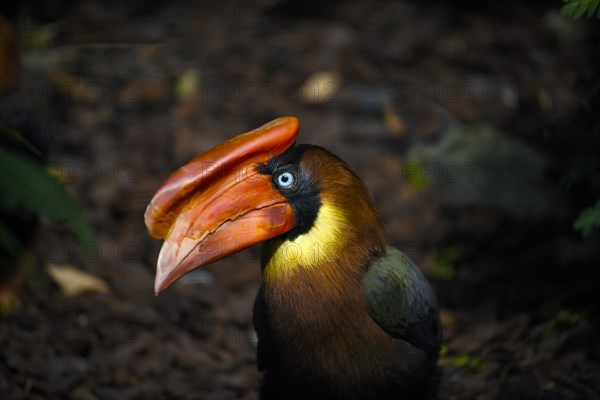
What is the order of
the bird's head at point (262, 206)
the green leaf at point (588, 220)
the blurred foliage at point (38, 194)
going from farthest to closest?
the green leaf at point (588, 220) → the bird's head at point (262, 206) → the blurred foliage at point (38, 194)

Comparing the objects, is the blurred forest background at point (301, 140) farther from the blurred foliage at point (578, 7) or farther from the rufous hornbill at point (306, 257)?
the rufous hornbill at point (306, 257)

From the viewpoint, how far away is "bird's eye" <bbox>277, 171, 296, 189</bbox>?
334 cm

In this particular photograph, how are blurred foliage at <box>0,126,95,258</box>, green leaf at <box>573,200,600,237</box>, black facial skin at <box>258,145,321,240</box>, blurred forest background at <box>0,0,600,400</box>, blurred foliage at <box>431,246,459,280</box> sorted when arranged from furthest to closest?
blurred foliage at <box>431,246,459,280</box>, blurred forest background at <box>0,0,600,400</box>, green leaf at <box>573,200,600,237</box>, black facial skin at <box>258,145,321,240</box>, blurred foliage at <box>0,126,95,258</box>

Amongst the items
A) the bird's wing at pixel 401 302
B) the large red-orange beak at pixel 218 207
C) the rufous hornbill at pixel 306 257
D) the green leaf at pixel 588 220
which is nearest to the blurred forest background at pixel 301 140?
the green leaf at pixel 588 220

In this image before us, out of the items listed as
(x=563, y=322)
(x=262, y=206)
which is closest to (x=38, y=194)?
(x=262, y=206)

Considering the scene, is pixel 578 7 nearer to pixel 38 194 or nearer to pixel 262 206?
pixel 262 206

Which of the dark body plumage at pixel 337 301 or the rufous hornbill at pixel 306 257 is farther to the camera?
the dark body plumage at pixel 337 301

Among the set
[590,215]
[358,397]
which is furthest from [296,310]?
[590,215]

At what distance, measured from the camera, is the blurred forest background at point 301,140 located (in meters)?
4.50

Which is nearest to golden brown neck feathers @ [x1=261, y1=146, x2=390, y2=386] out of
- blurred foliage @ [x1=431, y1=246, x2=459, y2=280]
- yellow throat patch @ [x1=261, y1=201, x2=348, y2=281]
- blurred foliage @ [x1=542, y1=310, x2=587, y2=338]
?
yellow throat patch @ [x1=261, y1=201, x2=348, y2=281]

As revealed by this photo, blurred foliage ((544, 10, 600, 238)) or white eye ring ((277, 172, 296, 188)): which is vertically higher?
blurred foliage ((544, 10, 600, 238))

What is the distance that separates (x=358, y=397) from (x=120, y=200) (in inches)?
129

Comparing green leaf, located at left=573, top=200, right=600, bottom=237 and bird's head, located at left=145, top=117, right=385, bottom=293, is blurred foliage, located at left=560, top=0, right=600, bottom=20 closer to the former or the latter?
green leaf, located at left=573, top=200, right=600, bottom=237

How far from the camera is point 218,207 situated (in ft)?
10.5
